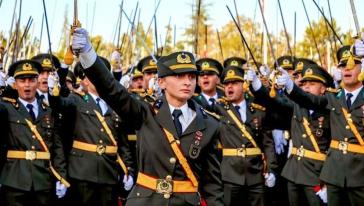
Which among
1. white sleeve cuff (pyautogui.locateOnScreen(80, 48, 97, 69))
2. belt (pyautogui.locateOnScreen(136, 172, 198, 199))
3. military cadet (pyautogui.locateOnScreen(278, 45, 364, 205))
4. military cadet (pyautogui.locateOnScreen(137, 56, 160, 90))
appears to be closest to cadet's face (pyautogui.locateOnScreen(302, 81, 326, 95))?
military cadet (pyautogui.locateOnScreen(278, 45, 364, 205))

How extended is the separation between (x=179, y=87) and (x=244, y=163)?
3.98 m

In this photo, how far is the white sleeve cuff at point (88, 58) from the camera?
421 cm

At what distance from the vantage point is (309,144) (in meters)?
8.34

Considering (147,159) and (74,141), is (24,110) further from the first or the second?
(147,159)

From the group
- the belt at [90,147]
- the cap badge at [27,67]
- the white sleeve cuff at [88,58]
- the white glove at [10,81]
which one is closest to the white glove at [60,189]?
the belt at [90,147]

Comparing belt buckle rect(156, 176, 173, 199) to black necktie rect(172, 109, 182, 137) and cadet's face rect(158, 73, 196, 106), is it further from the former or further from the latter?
cadet's face rect(158, 73, 196, 106)

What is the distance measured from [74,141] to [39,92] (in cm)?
98

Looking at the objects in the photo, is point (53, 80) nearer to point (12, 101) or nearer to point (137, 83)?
point (12, 101)

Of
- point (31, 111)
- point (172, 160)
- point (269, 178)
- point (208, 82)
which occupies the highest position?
point (208, 82)

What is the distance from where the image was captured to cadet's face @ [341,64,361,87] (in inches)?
290

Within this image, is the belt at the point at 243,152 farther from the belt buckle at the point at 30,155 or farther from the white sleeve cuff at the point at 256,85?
the belt buckle at the point at 30,155

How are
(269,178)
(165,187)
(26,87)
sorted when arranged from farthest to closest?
(269,178)
(26,87)
(165,187)

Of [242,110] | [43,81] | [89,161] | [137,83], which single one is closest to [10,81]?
[43,81]

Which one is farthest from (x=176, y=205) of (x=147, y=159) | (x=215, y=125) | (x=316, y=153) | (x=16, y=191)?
(x=316, y=153)
